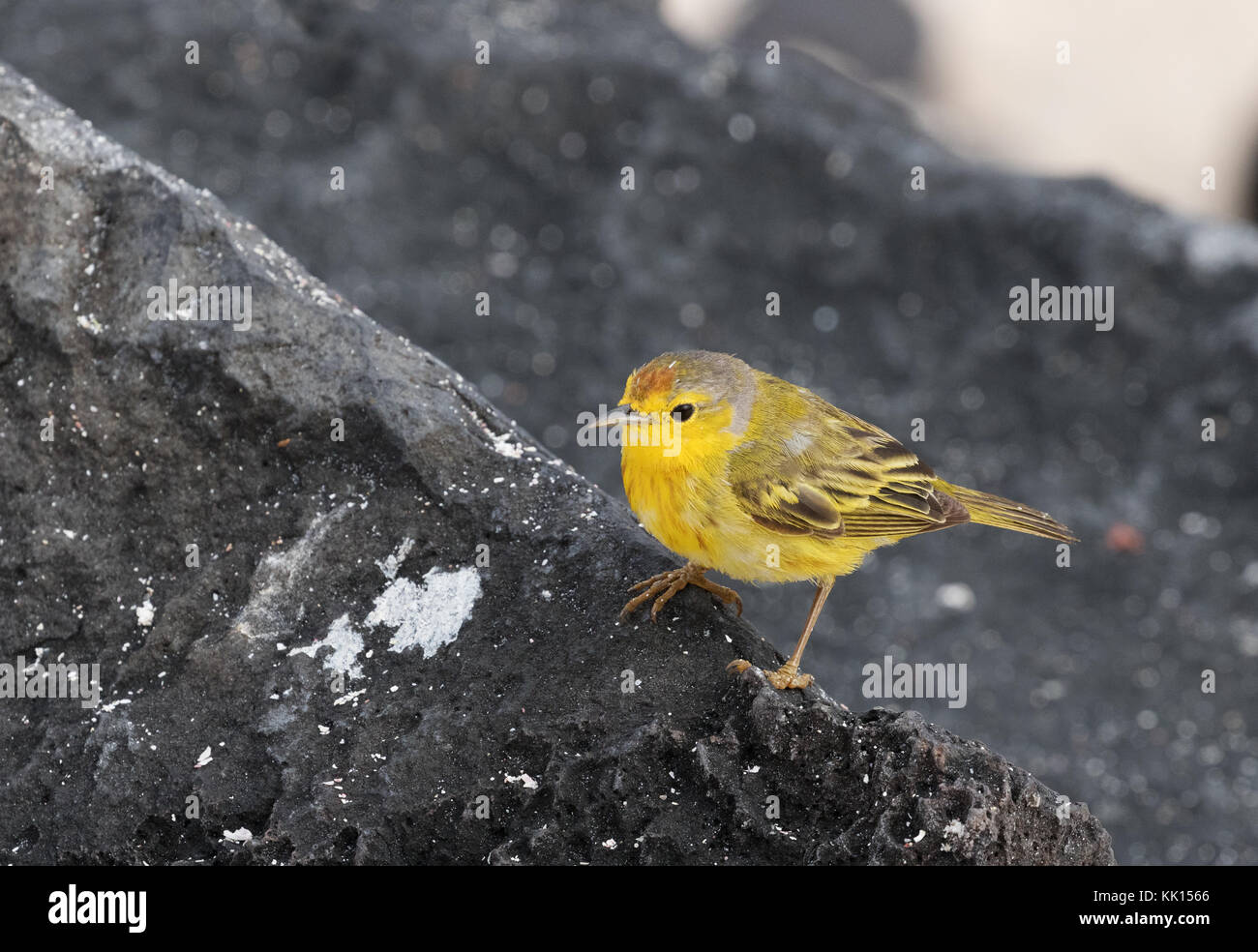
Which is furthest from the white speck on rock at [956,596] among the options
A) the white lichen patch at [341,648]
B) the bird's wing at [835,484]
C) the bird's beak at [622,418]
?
the white lichen patch at [341,648]

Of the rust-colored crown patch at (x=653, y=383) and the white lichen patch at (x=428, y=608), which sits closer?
the white lichen patch at (x=428, y=608)

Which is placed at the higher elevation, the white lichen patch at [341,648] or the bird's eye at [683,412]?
the bird's eye at [683,412]

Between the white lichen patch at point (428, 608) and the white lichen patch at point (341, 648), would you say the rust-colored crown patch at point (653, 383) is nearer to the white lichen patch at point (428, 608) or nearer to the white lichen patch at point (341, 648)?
the white lichen patch at point (428, 608)

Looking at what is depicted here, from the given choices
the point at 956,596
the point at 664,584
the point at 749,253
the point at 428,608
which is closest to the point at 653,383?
the point at 664,584

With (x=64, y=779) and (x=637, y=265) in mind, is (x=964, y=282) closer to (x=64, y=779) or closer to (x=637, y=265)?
(x=637, y=265)

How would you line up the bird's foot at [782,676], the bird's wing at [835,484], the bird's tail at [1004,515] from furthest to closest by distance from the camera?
the bird's tail at [1004,515], the bird's wing at [835,484], the bird's foot at [782,676]

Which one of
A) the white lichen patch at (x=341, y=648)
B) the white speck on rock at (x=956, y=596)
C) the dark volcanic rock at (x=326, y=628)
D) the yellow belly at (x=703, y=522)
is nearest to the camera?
the dark volcanic rock at (x=326, y=628)

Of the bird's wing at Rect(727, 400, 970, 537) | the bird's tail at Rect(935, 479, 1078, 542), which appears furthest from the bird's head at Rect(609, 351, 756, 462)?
the bird's tail at Rect(935, 479, 1078, 542)

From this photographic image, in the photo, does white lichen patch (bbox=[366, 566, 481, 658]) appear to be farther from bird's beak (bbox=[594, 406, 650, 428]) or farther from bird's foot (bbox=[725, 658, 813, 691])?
bird's foot (bbox=[725, 658, 813, 691])
